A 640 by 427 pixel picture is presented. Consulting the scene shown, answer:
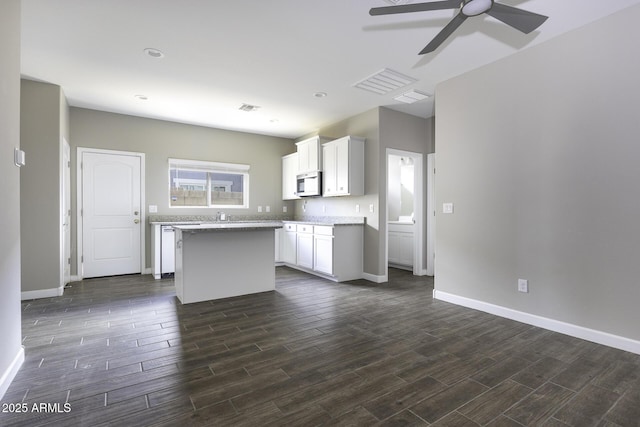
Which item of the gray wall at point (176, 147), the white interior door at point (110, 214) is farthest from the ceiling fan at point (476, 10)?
the white interior door at point (110, 214)

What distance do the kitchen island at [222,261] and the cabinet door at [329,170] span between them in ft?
5.54

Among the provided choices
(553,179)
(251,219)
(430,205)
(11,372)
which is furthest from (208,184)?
(553,179)

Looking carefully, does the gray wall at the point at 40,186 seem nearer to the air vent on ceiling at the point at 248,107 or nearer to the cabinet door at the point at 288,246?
the air vent on ceiling at the point at 248,107

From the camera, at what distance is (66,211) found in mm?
4816

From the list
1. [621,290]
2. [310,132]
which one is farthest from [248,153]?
[621,290]

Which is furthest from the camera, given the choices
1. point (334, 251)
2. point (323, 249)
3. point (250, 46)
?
point (323, 249)

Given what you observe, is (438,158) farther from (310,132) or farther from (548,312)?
(310,132)

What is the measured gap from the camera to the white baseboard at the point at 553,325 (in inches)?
103

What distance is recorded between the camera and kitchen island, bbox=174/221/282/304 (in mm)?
3834

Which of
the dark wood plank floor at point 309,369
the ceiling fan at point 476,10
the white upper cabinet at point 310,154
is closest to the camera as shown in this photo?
the dark wood plank floor at point 309,369

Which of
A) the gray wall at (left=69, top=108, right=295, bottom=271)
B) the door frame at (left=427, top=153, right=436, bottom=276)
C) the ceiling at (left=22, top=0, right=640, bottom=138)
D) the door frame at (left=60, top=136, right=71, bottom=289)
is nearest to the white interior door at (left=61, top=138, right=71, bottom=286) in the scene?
the door frame at (left=60, top=136, right=71, bottom=289)

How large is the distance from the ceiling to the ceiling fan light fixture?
576 millimetres

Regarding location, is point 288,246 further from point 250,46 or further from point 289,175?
point 250,46

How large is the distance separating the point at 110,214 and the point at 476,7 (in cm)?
579
